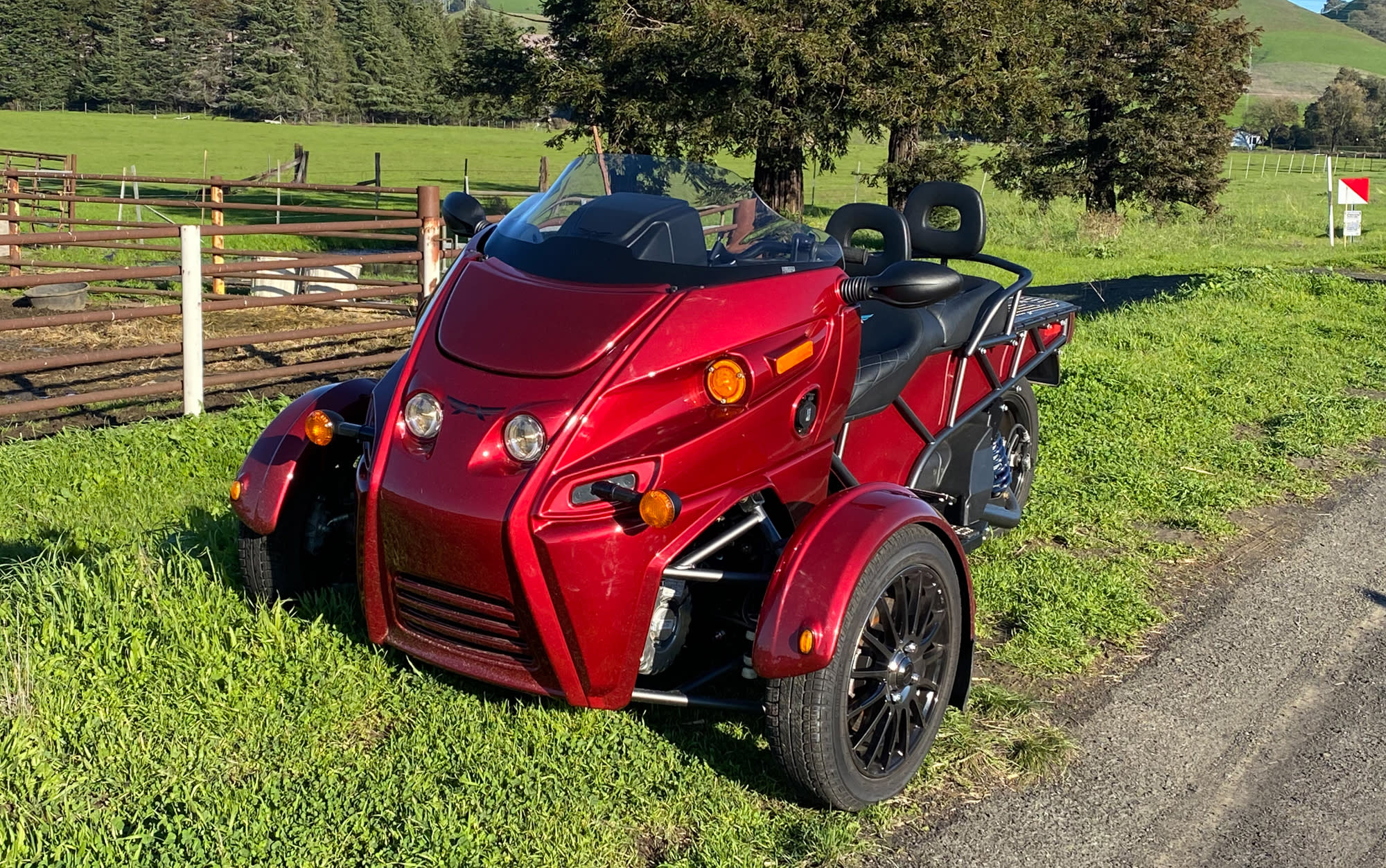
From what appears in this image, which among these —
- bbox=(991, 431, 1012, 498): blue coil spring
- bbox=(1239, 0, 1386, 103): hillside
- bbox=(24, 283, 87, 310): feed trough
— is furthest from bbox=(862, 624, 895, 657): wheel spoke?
bbox=(1239, 0, 1386, 103): hillside

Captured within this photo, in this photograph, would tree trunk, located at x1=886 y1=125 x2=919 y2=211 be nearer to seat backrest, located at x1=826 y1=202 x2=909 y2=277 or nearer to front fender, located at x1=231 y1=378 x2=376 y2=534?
seat backrest, located at x1=826 y1=202 x2=909 y2=277

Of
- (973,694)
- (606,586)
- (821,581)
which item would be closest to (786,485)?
(821,581)

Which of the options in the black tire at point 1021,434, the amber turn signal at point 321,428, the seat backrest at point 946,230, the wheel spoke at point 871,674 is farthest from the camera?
the black tire at point 1021,434

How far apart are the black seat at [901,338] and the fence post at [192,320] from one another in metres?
5.58

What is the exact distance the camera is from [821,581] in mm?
3541

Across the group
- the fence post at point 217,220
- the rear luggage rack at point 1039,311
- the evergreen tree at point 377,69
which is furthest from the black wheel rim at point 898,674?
the evergreen tree at point 377,69

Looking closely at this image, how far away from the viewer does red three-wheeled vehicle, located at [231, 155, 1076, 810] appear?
11.2 ft

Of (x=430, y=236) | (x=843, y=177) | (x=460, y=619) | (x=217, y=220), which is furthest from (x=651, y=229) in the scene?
(x=843, y=177)

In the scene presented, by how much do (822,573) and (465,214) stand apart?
6.62ft

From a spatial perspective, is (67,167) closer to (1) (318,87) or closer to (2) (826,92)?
(2) (826,92)

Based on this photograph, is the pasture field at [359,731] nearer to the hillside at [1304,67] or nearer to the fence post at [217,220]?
the fence post at [217,220]

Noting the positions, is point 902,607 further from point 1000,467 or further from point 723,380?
point 1000,467

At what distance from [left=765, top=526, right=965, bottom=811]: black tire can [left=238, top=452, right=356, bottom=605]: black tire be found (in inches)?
72.0

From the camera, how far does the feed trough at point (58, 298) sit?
14.4 meters
